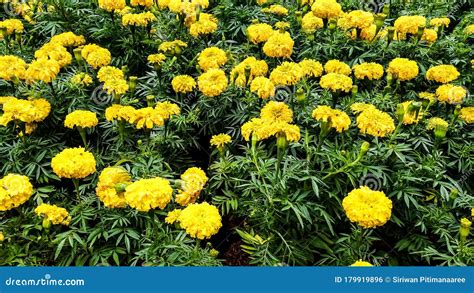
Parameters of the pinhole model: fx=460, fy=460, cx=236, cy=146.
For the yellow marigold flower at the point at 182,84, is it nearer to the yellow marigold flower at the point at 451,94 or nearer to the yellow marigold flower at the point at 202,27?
the yellow marigold flower at the point at 202,27

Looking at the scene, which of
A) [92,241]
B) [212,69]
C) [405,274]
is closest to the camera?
[405,274]

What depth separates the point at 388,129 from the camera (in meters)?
2.59

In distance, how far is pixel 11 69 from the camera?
3012 mm

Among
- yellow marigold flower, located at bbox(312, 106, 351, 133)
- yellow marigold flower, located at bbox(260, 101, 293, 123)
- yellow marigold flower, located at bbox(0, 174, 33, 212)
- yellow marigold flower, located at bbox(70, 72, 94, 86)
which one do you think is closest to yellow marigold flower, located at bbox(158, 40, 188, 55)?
yellow marigold flower, located at bbox(70, 72, 94, 86)

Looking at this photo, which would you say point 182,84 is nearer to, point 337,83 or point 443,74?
point 337,83

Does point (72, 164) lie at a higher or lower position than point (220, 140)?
higher

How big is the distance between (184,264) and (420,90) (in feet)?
7.62

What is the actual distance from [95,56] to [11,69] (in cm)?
56

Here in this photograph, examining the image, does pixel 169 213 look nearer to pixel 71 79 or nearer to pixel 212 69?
pixel 212 69

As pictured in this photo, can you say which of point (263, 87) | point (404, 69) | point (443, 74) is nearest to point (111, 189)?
point (263, 87)

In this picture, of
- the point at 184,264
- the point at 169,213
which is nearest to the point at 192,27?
the point at 169,213

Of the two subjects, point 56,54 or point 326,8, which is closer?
point 56,54

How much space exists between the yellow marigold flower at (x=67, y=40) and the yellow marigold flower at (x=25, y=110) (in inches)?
27.6

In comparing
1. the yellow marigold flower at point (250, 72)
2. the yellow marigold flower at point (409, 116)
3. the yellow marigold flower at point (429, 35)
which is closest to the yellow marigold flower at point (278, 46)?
the yellow marigold flower at point (250, 72)
